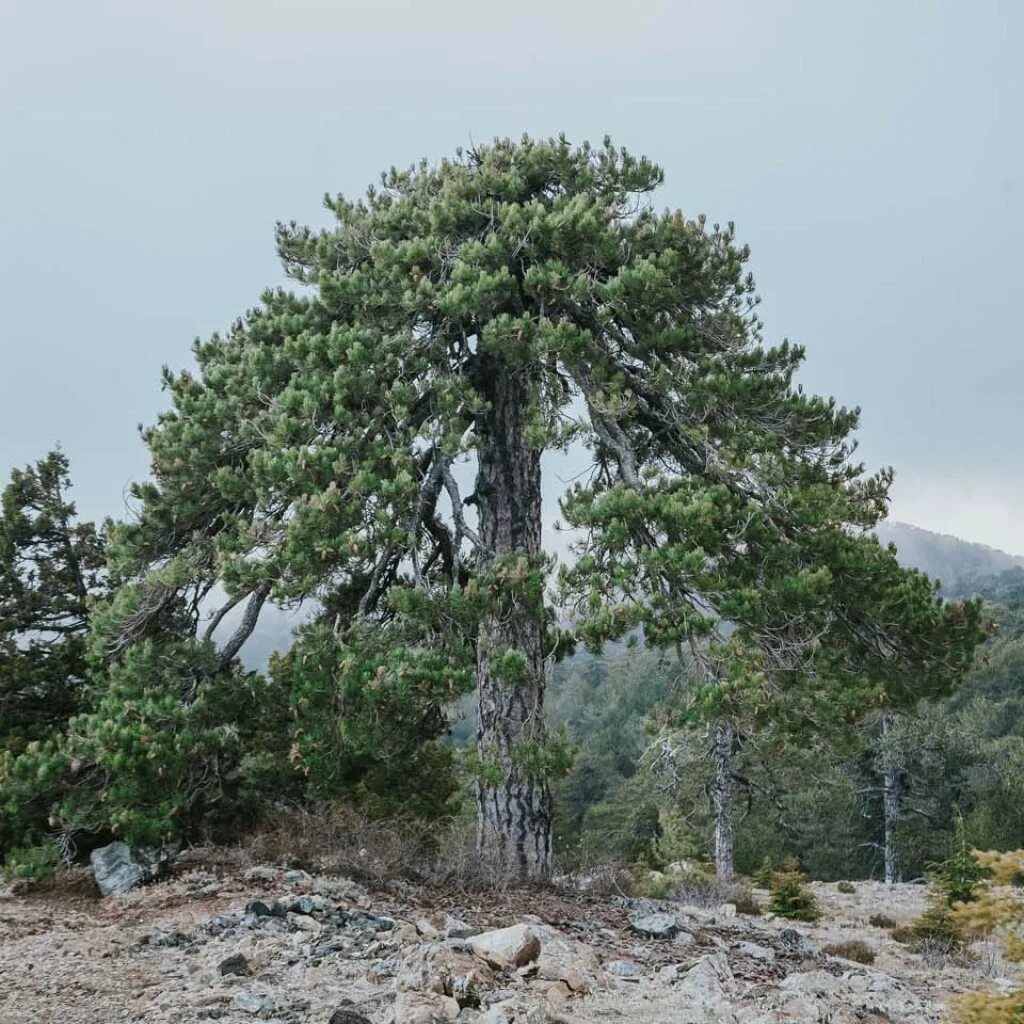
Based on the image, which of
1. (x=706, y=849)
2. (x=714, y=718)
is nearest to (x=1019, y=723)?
(x=706, y=849)

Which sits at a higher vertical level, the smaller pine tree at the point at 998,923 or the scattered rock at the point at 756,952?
the smaller pine tree at the point at 998,923

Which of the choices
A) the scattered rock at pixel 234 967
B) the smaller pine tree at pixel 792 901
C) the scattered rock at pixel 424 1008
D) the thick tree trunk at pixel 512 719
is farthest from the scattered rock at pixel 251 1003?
the smaller pine tree at pixel 792 901

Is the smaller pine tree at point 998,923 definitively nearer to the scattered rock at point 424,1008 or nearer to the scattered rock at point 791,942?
the scattered rock at point 424,1008

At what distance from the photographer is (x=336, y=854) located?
785 cm

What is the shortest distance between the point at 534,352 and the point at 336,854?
5.17m

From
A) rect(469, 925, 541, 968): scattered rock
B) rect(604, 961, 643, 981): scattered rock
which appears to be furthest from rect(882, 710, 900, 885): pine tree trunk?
rect(469, 925, 541, 968): scattered rock

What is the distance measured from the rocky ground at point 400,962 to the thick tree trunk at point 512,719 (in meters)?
0.64

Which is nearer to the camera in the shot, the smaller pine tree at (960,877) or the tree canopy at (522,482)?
the tree canopy at (522,482)

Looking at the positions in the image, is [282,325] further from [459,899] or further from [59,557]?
[459,899]

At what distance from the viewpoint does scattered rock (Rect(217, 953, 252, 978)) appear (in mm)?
5238

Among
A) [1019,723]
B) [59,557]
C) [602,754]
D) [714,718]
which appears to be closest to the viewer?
[714,718]

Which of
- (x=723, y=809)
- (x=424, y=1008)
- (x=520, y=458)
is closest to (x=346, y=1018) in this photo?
(x=424, y=1008)

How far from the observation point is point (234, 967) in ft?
17.3

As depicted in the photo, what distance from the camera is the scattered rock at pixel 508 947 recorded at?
4.82m
